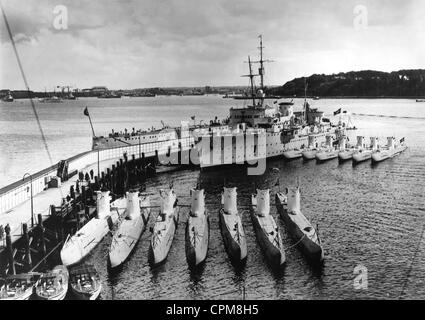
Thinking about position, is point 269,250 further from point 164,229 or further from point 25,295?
point 25,295

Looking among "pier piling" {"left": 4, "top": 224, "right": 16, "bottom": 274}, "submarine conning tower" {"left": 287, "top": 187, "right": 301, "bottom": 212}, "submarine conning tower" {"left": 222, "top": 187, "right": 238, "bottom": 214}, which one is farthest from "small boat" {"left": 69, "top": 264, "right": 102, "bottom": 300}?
"submarine conning tower" {"left": 287, "top": 187, "right": 301, "bottom": 212}

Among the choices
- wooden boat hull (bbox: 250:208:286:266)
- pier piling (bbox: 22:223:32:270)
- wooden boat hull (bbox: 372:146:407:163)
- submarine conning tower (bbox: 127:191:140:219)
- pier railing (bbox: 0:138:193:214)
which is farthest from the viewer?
wooden boat hull (bbox: 372:146:407:163)

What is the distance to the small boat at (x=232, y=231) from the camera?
82.4ft

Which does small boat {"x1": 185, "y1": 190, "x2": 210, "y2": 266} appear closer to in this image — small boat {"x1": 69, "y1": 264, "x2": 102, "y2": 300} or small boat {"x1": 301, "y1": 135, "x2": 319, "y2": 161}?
small boat {"x1": 69, "y1": 264, "x2": 102, "y2": 300}

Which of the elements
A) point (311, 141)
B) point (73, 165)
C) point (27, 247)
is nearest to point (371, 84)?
point (311, 141)

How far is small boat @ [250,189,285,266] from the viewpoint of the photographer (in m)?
24.6

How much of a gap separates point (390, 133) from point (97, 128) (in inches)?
2423

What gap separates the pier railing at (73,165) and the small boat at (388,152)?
2306 centimetres

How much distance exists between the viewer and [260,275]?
2359cm

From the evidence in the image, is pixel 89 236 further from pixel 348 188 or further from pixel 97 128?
pixel 97 128

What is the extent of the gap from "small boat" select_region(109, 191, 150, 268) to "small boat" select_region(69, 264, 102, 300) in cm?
249

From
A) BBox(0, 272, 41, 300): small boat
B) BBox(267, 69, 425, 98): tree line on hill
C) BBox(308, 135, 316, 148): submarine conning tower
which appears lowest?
BBox(0, 272, 41, 300): small boat
